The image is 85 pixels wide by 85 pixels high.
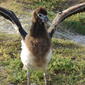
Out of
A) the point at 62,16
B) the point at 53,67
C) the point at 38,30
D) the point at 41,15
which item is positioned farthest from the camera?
the point at 53,67

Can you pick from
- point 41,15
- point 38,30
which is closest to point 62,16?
point 38,30

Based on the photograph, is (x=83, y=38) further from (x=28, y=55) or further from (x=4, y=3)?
(x=28, y=55)

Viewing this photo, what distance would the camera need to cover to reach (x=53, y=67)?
7078mm

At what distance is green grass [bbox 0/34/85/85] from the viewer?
6688 mm

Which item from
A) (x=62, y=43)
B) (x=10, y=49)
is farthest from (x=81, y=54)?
(x=10, y=49)

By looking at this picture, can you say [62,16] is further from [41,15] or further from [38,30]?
[41,15]

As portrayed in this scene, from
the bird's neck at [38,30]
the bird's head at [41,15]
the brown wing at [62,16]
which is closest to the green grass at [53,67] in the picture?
the brown wing at [62,16]

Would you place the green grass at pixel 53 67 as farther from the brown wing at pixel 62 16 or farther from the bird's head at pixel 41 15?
the bird's head at pixel 41 15

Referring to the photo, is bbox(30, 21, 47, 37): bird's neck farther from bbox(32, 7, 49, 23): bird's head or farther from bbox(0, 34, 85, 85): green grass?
bbox(0, 34, 85, 85): green grass

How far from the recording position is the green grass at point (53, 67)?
6688mm

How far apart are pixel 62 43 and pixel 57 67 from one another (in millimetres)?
1902

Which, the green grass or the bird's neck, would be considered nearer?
the bird's neck

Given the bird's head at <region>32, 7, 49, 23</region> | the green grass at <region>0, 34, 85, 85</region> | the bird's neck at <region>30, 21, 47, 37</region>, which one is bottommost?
the green grass at <region>0, 34, 85, 85</region>

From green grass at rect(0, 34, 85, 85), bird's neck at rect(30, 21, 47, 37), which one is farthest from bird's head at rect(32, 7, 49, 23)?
green grass at rect(0, 34, 85, 85)
